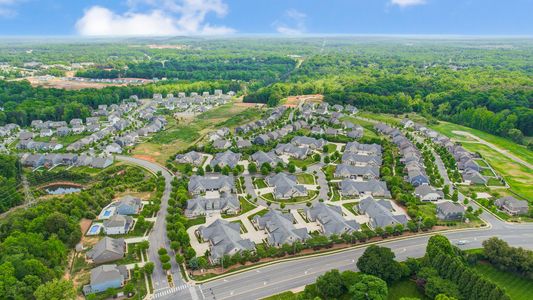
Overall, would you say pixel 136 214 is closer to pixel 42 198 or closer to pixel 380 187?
pixel 42 198

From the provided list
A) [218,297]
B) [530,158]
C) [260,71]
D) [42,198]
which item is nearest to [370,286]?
[218,297]

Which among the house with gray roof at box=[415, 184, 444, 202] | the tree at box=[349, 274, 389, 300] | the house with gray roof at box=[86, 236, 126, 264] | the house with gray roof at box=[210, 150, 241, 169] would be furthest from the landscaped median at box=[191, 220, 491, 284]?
the house with gray roof at box=[210, 150, 241, 169]

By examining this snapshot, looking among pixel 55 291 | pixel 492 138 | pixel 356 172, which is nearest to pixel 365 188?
pixel 356 172

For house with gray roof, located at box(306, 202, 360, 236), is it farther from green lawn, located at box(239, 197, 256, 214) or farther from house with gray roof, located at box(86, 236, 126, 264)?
house with gray roof, located at box(86, 236, 126, 264)

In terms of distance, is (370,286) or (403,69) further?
(403,69)

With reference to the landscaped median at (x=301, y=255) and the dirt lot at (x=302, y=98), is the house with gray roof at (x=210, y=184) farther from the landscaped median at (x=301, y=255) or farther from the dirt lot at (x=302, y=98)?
the dirt lot at (x=302, y=98)

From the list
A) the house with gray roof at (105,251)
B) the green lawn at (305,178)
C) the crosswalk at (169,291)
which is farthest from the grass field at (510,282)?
the house with gray roof at (105,251)

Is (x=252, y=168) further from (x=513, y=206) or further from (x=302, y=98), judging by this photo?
(x=302, y=98)
